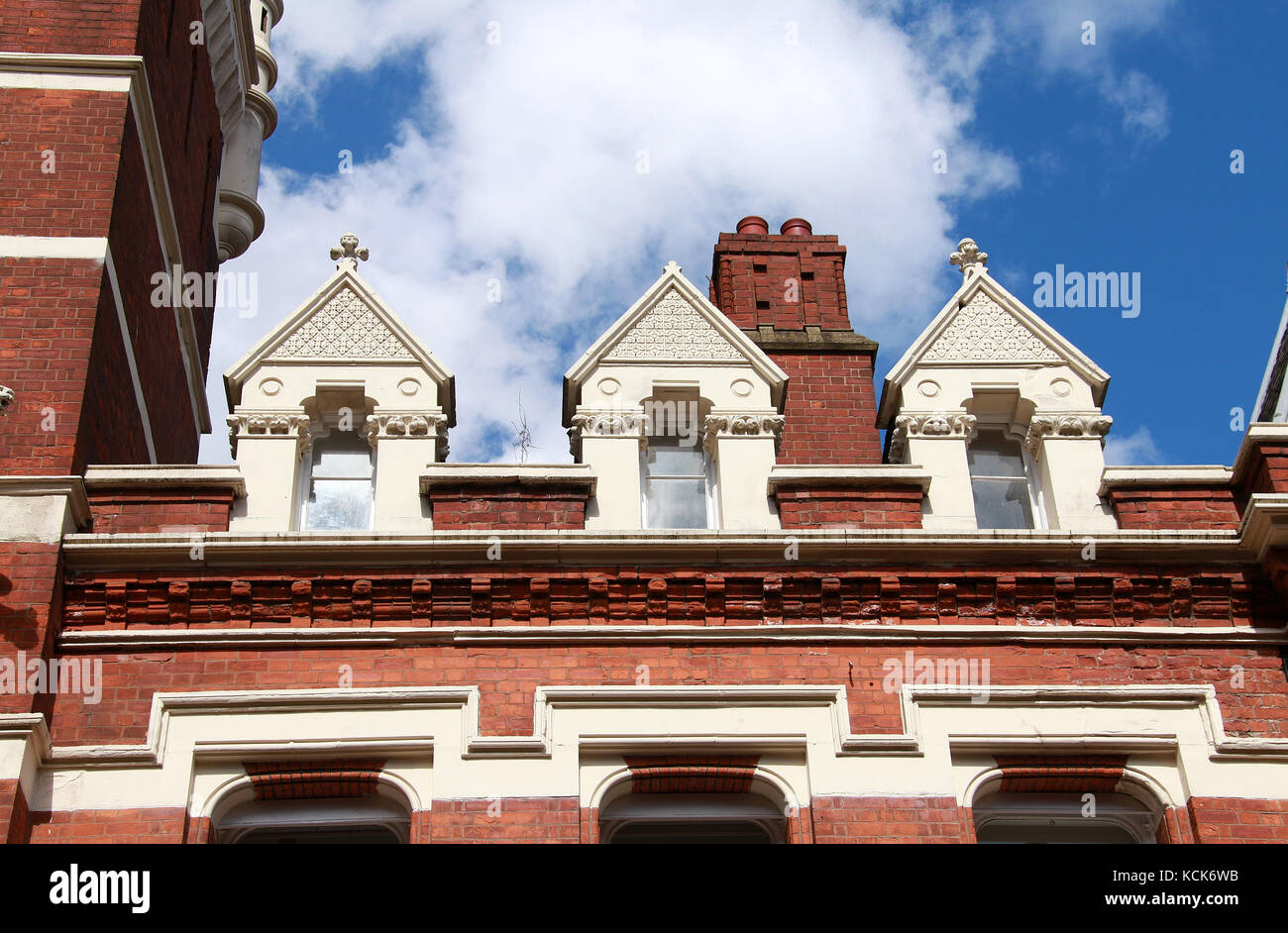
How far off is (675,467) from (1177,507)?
14.2 feet

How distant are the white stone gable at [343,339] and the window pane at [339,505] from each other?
1.19 meters

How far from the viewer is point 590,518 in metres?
15.1

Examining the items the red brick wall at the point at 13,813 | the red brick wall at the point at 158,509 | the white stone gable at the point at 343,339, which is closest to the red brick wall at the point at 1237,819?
the white stone gable at the point at 343,339

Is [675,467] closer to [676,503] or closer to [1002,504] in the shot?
[676,503]

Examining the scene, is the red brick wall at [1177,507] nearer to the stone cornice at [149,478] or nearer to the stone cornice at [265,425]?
the stone cornice at [265,425]

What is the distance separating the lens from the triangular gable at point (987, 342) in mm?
16203

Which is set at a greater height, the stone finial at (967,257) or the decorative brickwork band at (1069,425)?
the stone finial at (967,257)

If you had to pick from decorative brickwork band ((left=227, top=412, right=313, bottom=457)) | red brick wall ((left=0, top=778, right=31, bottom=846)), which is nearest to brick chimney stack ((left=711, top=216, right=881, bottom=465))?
decorative brickwork band ((left=227, top=412, right=313, bottom=457))

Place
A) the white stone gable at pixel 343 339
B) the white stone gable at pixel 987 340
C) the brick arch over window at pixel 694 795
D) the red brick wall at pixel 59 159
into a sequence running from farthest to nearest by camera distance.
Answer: the red brick wall at pixel 59 159 < the white stone gable at pixel 987 340 < the white stone gable at pixel 343 339 < the brick arch over window at pixel 694 795

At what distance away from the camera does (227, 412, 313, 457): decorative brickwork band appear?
15.5 m
